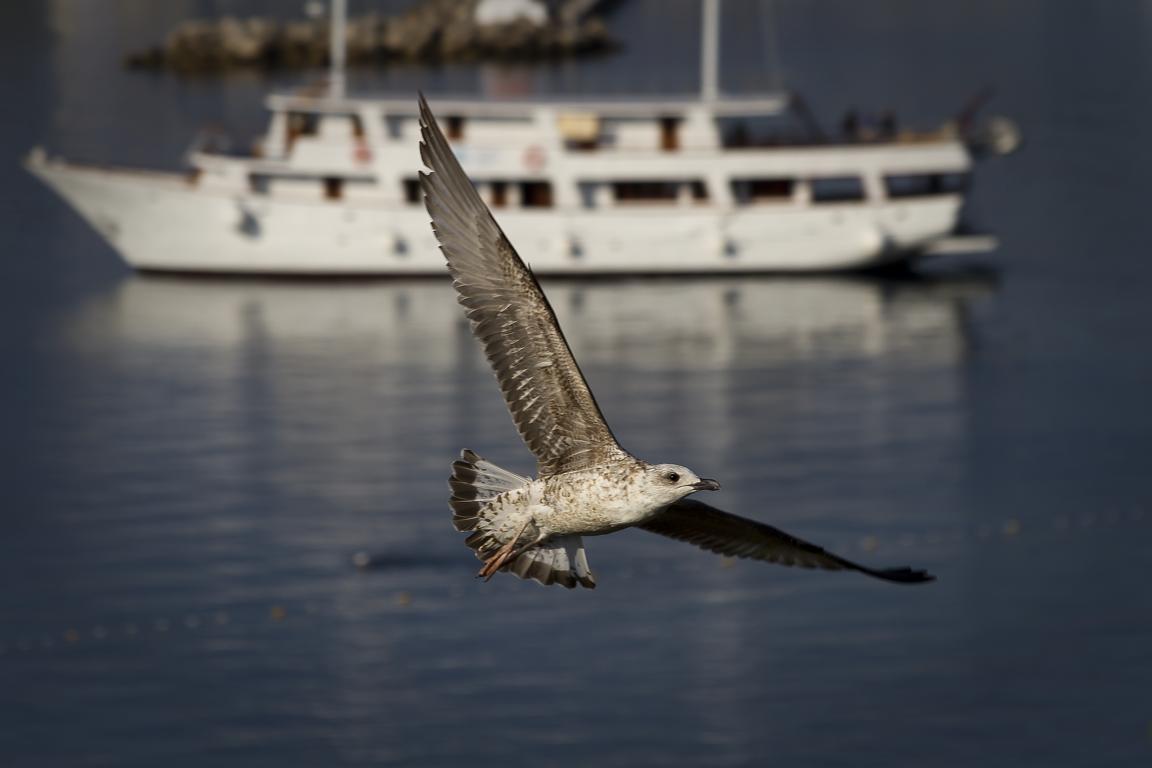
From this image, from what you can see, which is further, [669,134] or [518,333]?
[669,134]

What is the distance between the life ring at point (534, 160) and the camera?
75.6 metres

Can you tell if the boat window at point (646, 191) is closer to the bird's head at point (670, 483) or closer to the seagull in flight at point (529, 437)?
the seagull in flight at point (529, 437)

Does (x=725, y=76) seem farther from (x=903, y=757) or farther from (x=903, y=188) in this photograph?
(x=903, y=757)

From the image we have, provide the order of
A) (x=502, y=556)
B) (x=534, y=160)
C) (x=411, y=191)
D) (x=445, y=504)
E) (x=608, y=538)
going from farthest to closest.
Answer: (x=534, y=160), (x=411, y=191), (x=445, y=504), (x=608, y=538), (x=502, y=556)

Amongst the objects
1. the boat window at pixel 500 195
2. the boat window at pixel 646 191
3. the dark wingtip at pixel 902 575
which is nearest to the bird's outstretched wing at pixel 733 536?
the dark wingtip at pixel 902 575

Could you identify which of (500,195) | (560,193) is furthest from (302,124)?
(560,193)

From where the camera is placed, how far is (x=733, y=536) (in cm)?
1988

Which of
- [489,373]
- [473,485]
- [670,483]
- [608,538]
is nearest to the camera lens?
[670,483]

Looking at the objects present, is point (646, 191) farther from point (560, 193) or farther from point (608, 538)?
point (608, 538)

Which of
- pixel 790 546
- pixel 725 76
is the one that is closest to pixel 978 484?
pixel 790 546

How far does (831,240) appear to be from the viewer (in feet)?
262

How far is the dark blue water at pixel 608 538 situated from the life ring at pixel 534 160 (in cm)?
505

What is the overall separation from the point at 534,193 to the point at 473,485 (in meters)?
58.1

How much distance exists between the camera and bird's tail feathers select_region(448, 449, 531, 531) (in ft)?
61.4
